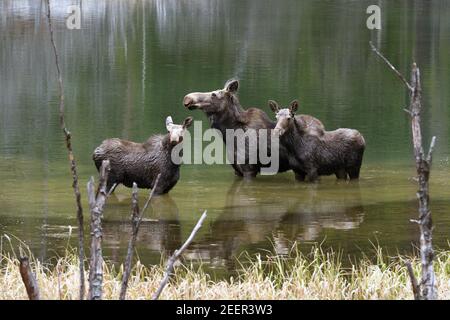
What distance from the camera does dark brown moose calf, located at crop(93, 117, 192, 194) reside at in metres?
13.9

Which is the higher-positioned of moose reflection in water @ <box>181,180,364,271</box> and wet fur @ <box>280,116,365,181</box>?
wet fur @ <box>280,116,365,181</box>

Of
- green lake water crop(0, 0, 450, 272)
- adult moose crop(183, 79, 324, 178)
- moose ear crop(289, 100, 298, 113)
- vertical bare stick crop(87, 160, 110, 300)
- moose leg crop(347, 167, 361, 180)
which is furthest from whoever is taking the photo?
adult moose crop(183, 79, 324, 178)

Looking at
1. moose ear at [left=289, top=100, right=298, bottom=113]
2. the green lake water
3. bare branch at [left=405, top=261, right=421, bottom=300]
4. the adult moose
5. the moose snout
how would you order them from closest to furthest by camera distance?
bare branch at [left=405, top=261, right=421, bottom=300], the green lake water, the moose snout, moose ear at [left=289, top=100, right=298, bottom=113], the adult moose

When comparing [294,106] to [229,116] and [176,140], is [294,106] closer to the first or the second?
[229,116]

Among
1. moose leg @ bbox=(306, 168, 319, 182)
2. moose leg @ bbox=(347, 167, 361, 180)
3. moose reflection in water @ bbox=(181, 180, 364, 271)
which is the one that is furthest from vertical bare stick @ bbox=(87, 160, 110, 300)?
moose leg @ bbox=(347, 167, 361, 180)

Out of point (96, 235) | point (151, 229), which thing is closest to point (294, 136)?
point (151, 229)

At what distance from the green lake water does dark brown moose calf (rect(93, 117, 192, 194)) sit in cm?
22

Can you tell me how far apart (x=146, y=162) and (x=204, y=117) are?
6.38 meters

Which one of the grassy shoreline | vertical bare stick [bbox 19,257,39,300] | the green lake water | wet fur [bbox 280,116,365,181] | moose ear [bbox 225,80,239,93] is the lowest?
the green lake water

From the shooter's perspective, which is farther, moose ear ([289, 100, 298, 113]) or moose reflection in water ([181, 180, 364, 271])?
moose ear ([289, 100, 298, 113])

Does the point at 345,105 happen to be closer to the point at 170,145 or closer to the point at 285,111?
the point at 285,111

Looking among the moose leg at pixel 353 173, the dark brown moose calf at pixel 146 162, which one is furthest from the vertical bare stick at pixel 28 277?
the moose leg at pixel 353 173

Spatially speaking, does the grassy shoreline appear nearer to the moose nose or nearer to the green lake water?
the green lake water

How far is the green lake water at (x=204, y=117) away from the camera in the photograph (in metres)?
12.0
